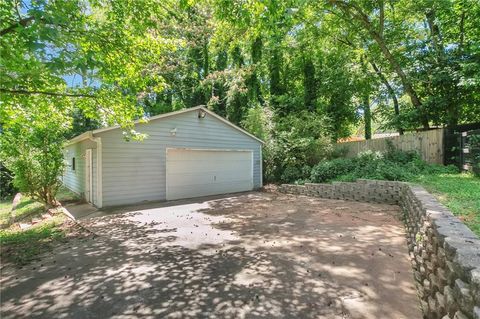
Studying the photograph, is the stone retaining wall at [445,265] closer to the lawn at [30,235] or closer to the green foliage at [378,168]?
the green foliage at [378,168]

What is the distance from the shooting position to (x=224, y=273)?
3760 millimetres

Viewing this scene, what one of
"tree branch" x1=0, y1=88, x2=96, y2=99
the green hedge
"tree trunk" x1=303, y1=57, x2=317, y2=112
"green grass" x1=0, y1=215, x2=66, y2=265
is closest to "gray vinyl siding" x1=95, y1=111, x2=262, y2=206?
"green grass" x1=0, y1=215, x2=66, y2=265

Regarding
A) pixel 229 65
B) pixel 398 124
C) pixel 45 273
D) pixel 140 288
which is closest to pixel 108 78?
pixel 45 273

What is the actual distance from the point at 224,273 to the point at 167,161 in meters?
6.88

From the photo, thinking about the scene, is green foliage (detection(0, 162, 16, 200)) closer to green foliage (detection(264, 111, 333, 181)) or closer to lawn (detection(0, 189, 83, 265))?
lawn (detection(0, 189, 83, 265))

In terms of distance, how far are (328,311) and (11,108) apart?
7316 mm

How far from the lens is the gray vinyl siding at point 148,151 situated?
870 centimetres

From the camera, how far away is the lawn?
474 cm

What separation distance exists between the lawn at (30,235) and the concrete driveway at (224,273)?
40 cm

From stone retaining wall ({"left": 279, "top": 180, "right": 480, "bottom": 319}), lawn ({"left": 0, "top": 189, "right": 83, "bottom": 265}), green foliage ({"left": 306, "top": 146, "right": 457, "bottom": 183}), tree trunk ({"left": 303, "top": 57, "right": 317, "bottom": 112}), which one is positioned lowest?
lawn ({"left": 0, "top": 189, "right": 83, "bottom": 265})

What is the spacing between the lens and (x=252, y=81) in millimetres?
17578

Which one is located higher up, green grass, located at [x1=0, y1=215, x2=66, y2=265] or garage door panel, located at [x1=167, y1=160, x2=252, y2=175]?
garage door panel, located at [x1=167, y1=160, x2=252, y2=175]

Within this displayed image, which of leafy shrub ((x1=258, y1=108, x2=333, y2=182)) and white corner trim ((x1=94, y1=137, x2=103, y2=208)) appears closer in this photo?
white corner trim ((x1=94, y1=137, x2=103, y2=208))

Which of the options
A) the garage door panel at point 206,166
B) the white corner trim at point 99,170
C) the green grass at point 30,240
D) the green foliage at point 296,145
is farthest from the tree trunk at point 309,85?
the green grass at point 30,240
